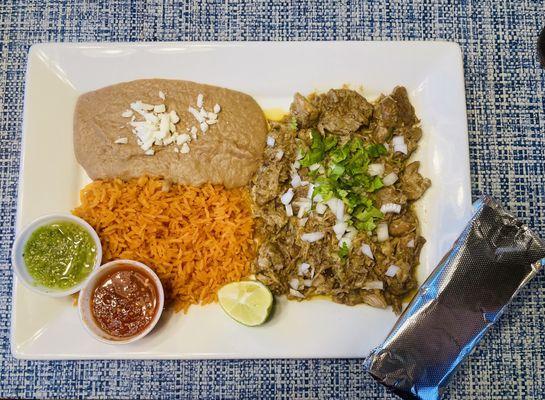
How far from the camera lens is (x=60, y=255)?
2.88 m

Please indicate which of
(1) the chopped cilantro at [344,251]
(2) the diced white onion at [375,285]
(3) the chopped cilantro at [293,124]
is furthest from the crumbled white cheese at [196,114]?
(2) the diced white onion at [375,285]

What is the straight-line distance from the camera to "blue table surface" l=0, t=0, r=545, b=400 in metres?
3.12

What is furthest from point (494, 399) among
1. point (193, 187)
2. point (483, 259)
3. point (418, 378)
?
point (193, 187)

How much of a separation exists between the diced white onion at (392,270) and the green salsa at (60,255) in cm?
164

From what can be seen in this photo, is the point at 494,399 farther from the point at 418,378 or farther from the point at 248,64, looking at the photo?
the point at 248,64

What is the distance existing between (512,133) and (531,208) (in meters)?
0.49

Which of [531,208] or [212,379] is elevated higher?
[531,208]

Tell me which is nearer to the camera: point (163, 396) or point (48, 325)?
point (48, 325)

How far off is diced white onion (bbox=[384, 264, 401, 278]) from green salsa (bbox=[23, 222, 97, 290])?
1644 mm

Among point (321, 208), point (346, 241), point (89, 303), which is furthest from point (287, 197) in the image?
point (89, 303)

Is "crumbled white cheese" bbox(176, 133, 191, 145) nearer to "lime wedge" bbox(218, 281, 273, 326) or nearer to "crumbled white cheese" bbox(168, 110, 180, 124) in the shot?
"crumbled white cheese" bbox(168, 110, 180, 124)

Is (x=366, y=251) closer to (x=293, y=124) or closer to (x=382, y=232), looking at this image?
(x=382, y=232)

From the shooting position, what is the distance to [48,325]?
9.55 ft

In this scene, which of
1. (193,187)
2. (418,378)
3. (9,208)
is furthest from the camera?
(9,208)
